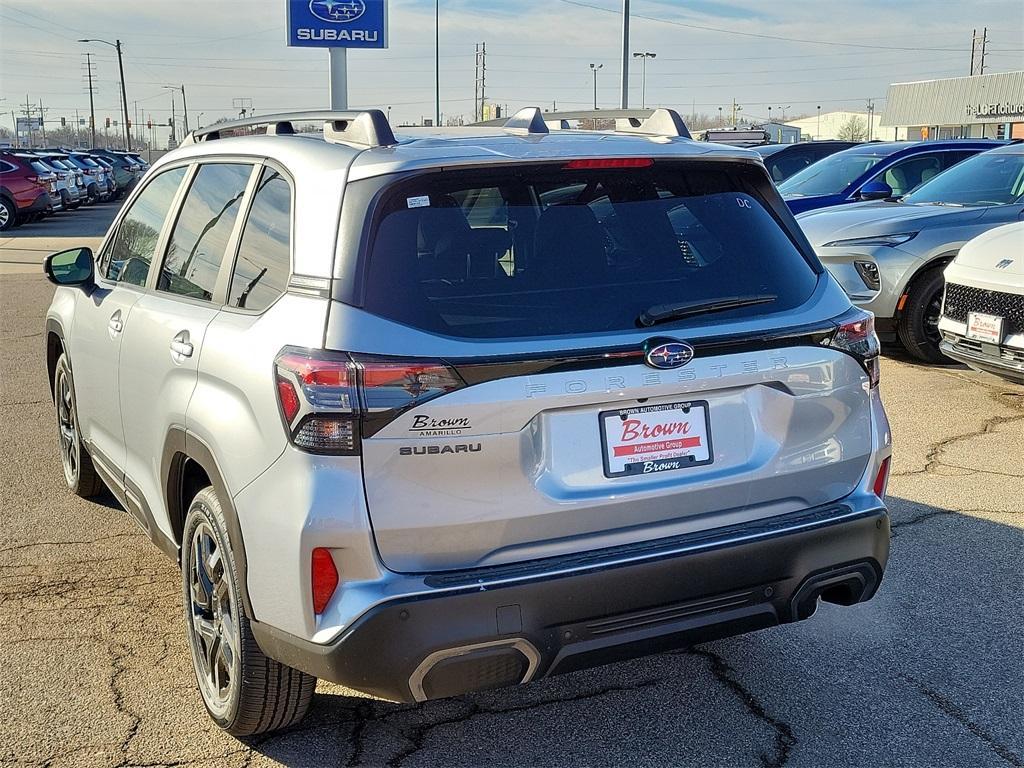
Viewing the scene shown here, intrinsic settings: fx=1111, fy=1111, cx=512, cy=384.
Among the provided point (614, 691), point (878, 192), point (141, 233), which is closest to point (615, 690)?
point (614, 691)

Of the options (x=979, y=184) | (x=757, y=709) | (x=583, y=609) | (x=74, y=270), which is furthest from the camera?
(x=979, y=184)

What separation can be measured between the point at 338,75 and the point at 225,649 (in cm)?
3003

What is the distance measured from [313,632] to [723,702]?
1445mm

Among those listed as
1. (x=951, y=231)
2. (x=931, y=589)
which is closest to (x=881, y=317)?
(x=951, y=231)

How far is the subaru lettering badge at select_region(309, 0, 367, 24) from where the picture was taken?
3094 centimetres

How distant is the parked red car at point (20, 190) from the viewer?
2639 centimetres

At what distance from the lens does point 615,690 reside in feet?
11.9

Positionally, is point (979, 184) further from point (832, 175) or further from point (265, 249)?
point (265, 249)

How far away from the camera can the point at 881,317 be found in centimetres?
860

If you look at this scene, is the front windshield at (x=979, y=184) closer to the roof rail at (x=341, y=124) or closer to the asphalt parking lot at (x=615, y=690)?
the asphalt parking lot at (x=615, y=690)

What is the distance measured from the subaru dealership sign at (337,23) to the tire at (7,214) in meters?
8.89

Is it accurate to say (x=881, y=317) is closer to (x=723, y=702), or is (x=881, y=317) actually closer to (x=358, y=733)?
(x=723, y=702)

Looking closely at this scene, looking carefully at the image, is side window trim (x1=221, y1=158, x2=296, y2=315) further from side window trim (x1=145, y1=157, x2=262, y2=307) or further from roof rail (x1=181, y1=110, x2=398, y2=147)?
roof rail (x1=181, y1=110, x2=398, y2=147)

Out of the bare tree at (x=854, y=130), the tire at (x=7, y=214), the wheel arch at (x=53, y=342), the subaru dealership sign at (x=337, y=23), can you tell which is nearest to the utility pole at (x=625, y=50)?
the subaru dealership sign at (x=337, y=23)
